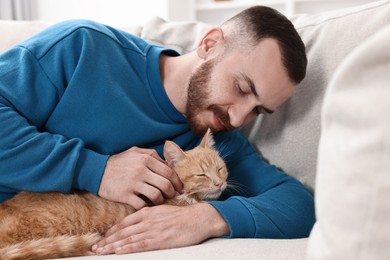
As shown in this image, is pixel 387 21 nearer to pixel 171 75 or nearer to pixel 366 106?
pixel 171 75

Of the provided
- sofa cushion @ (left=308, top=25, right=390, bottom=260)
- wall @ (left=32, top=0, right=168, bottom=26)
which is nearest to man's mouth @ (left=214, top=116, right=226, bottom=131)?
sofa cushion @ (left=308, top=25, right=390, bottom=260)

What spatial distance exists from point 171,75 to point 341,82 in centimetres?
108

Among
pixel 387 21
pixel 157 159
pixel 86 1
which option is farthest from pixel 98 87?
pixel 86 1

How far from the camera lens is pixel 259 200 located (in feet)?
4.49

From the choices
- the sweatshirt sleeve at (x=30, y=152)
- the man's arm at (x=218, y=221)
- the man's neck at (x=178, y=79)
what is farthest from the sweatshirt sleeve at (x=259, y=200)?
the sweatshirt sleeve at (x=30, y=152)

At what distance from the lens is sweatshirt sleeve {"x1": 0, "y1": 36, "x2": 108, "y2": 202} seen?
1269mm

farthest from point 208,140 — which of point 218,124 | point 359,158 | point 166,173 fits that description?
point 359,158

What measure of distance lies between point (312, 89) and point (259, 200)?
455mm

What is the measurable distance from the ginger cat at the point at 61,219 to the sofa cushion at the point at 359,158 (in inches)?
30.2

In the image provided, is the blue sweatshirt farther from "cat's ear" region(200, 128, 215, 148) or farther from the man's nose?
the man's nose

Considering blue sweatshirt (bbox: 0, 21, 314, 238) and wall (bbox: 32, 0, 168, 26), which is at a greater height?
blue sweatshirt (bbox: 0, 21, 314, 238)

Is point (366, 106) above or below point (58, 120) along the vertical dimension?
above

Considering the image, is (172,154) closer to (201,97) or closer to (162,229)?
(201,97)

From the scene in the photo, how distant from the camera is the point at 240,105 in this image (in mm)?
1505
